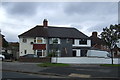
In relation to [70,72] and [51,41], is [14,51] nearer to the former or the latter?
[51,41]

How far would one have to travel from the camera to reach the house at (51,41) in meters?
46.6

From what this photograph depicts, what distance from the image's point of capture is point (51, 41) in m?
47.4

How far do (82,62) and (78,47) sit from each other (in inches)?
638

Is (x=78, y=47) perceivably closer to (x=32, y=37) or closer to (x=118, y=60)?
(x=32, y=37)

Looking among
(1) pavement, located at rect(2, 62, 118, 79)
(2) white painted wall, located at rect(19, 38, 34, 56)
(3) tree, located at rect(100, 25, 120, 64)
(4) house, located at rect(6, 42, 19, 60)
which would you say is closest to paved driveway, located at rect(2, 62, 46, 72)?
(1) pavement, located at rect(2, 62, 118, 79)

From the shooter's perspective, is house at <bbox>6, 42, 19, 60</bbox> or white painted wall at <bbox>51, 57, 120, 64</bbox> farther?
house at <bbox>6, 42, 19, 60</bbox>

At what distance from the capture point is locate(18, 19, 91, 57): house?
46625 mm

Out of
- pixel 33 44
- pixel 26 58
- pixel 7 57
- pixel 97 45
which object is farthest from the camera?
pixel 97 45

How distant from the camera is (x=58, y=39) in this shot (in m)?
47.8

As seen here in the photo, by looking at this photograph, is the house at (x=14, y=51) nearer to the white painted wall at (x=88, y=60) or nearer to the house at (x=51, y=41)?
the house at (x=51, y=41)

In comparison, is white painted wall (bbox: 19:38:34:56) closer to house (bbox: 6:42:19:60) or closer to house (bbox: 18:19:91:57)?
house (bbox: 18:19:91:57)

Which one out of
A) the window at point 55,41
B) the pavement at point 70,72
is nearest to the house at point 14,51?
the window at point 55,41

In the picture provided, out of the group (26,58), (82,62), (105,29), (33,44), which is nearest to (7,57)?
(33,44)

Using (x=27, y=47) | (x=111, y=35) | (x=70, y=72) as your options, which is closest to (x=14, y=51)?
(x=27, y=47)
